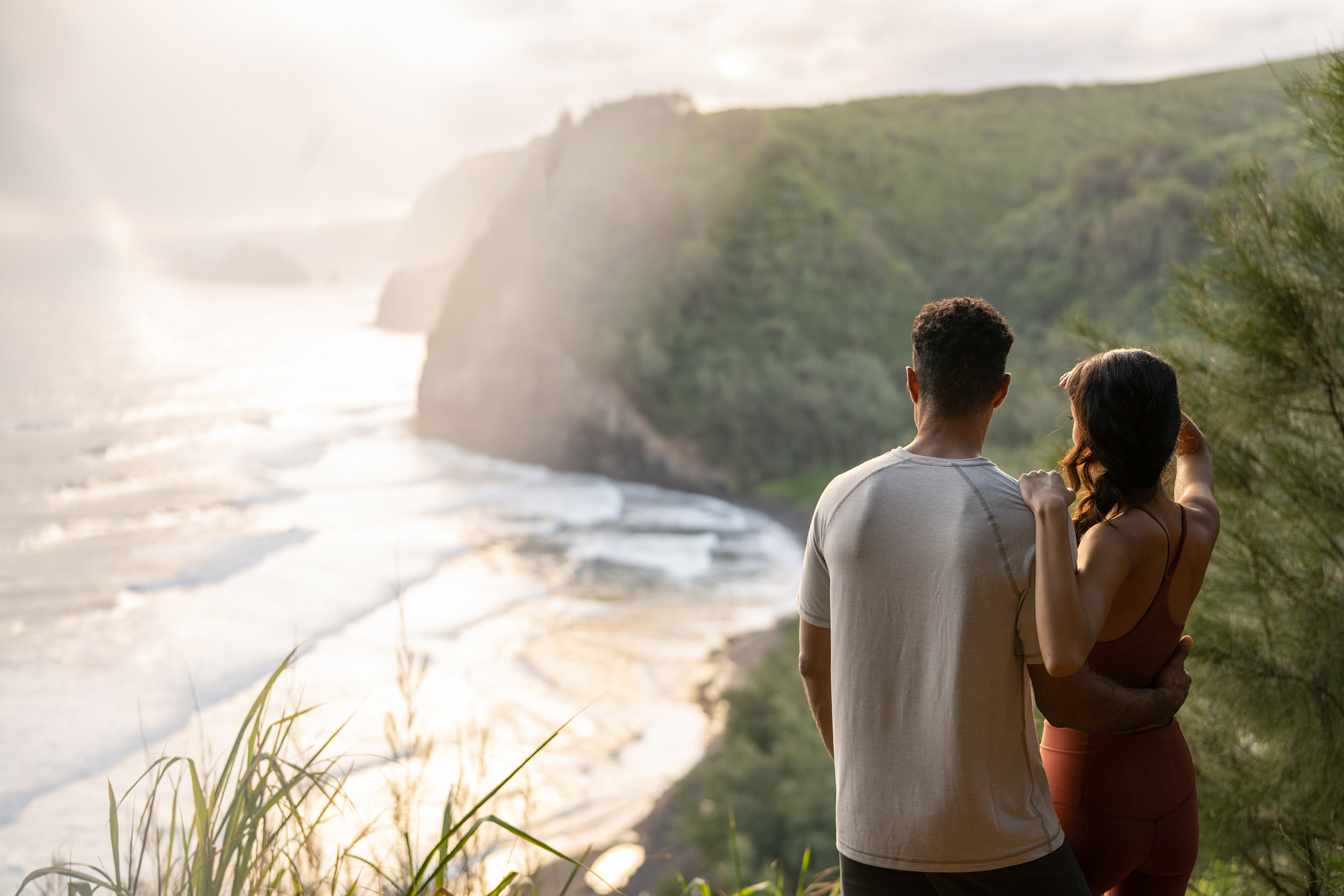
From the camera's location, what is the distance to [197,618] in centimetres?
1706

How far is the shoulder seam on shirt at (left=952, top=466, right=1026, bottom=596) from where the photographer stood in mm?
1320

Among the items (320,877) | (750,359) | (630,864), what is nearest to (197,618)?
(630,864)

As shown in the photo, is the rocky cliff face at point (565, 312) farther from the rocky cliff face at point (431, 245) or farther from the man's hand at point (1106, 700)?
the man's hand at point (1106, 700)

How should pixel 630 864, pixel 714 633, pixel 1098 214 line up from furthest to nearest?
pixel 1098 214 → pixel 714 633 → pixel 630 864

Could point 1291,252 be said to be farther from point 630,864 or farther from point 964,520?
point 630,864

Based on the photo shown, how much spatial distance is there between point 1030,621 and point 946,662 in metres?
0.15

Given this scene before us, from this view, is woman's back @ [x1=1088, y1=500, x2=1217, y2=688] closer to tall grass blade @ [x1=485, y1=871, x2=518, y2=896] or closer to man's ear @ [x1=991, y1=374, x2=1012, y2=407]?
man's ear @ [x1=991, y1=374, x2=1012, y2=407]

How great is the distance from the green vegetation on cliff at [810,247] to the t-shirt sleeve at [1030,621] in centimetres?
3176

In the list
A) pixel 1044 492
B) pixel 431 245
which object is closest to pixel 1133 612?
pixel 1044 492

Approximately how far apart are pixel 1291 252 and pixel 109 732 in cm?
1318

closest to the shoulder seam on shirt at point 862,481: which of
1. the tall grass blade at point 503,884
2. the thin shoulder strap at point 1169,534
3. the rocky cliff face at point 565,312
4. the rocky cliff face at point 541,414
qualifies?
the thin shoulder strap at point 1169,534

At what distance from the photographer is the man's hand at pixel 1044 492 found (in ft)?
4.16

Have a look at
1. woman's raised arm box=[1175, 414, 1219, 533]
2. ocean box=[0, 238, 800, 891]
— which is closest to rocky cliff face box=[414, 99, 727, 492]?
ocean box=[0, 238, 800, 891]

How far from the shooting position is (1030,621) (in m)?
1.35
